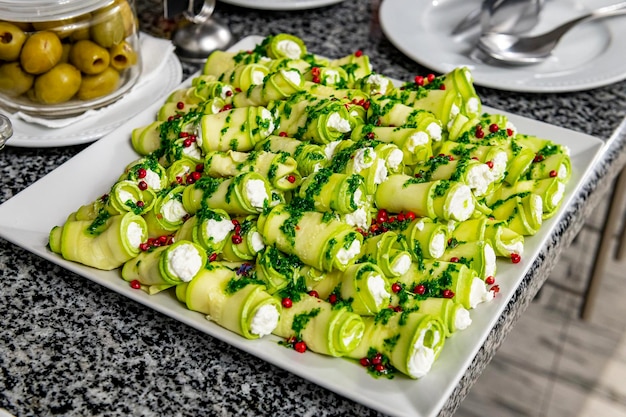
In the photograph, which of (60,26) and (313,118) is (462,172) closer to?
(313,118)

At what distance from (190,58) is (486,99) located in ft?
1.62

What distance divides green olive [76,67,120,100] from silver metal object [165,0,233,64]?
0.20 meters

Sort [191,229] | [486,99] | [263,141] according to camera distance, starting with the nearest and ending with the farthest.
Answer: [191,229] → [263,141] → [486,99]

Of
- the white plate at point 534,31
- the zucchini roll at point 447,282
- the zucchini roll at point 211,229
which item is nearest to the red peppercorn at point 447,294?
the zucchini roll at point 447,282

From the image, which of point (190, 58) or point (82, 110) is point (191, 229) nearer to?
point (82, 110)

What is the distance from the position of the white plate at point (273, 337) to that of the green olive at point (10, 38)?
6.5 inches

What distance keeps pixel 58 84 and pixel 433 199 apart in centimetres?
55

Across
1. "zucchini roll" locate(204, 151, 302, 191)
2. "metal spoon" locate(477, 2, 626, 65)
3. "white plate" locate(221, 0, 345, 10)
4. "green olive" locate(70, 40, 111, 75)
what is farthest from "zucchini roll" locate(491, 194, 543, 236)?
"white plate" locate(221, 0, 345, 10)

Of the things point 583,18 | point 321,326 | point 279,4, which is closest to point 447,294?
point 321,326

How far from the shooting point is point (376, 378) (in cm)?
72

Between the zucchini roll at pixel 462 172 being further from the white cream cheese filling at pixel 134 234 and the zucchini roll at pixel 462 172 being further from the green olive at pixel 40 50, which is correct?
the green olive at pixel 40 50

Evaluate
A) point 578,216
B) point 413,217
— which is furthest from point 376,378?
point 578,216

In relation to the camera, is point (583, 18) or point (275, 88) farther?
point (583, 18)

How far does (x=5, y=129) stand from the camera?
1022 mm
